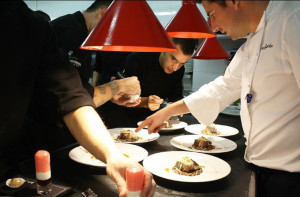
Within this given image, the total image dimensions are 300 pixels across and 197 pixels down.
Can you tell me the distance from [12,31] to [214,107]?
140cm

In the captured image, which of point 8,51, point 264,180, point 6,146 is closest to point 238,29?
point 264,180

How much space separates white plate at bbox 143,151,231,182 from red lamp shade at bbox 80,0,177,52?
0.61m

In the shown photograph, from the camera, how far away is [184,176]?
1.25 meters

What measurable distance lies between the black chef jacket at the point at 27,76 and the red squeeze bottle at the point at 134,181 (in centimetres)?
49

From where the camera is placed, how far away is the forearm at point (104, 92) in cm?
219

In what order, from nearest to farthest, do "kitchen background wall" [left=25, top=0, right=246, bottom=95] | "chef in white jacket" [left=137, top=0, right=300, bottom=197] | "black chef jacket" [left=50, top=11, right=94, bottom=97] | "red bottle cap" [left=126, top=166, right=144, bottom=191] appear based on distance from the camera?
"red bottle cap" [left=126, top=166, right=144, bottom=191] → "chef in white jacket" [left=137, top=0, right=300, bottom=197] → "black chef jacket" [left=50, top=11, right=94, bottom=97] → "kitchen background wall" [left=25, top=0, right=246, bottom=95]

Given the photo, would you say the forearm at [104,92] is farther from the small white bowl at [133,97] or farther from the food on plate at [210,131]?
the food on plate at [210,131]

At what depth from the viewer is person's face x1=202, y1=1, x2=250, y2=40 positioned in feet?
4.76

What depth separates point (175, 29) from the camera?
1.59m

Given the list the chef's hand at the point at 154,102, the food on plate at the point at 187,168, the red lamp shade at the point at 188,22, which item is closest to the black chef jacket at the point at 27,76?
the food on plate at the point at 187,168

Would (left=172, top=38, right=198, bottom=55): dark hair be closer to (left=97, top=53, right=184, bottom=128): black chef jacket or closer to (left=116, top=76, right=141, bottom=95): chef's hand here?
(left=97, top=53, right=184, bottom=128): black chef jacket

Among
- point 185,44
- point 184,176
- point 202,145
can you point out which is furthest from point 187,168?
point 185,44

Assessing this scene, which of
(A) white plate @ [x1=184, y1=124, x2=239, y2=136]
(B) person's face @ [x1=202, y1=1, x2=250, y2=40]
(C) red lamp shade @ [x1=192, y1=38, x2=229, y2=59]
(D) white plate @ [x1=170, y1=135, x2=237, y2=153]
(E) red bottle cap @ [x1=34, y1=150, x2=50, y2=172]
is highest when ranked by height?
(B) person's face @ [x1=202, y1=1, x2=250, y2=40]

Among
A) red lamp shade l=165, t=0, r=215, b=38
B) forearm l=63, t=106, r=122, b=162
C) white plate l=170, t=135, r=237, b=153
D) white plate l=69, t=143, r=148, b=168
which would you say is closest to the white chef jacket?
white plate l=170, t=135, r=237, b=153
